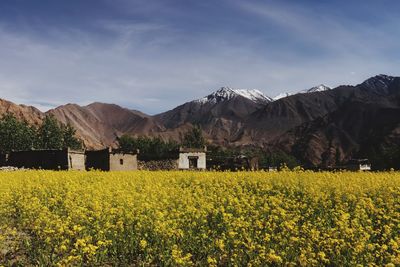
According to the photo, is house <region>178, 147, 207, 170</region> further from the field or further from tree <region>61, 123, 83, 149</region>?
tree <region>61, 123, 83, 149</region>

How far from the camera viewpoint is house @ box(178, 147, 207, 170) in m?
54.4

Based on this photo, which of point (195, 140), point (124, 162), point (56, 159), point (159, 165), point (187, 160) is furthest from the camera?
point (195, 140)

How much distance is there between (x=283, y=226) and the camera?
1003 cm

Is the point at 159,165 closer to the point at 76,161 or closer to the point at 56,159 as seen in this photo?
the point at 76,161

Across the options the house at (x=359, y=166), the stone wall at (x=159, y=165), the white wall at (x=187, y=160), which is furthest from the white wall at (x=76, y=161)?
the house at (x=359, y=166)

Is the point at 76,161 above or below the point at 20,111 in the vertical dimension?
below

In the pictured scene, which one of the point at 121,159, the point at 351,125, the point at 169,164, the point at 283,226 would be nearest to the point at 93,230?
→ the point at 283,226

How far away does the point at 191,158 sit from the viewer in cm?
5612

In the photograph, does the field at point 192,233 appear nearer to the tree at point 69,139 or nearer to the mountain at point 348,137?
the tree at point 69,139

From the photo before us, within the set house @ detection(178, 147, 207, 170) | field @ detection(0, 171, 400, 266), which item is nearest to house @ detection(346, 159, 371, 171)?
house @ detection(178, 147, 207, 170)

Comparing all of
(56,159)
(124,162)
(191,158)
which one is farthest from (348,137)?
(56,159)

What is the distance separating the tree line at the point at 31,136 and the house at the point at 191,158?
39605 mm

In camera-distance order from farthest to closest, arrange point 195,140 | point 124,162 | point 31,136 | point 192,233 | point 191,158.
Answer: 1. point 195,140
2. point 31,136
3. point 191,158
4. point 124,162
5. point 192,233

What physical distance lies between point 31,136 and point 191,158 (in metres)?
43.0
